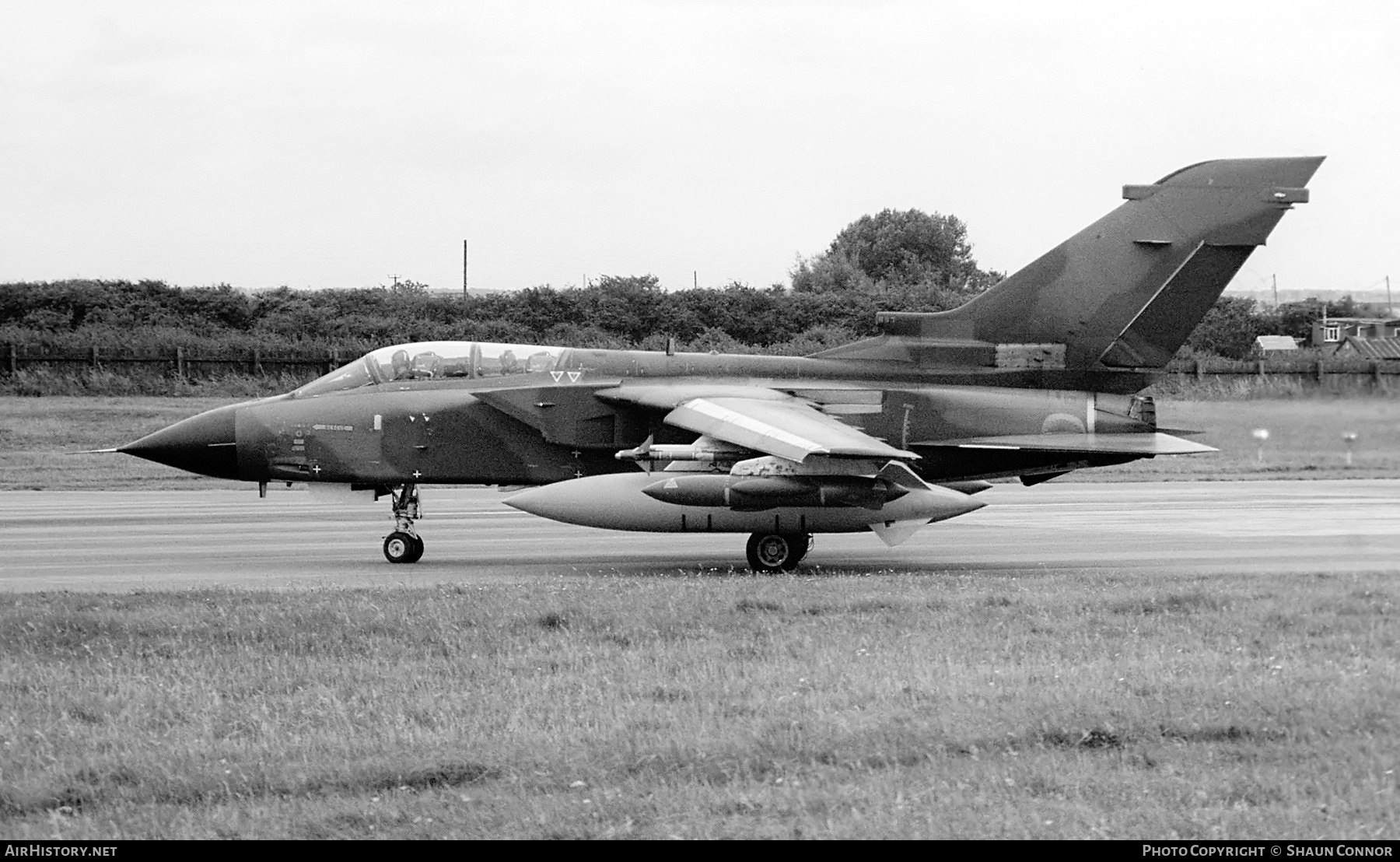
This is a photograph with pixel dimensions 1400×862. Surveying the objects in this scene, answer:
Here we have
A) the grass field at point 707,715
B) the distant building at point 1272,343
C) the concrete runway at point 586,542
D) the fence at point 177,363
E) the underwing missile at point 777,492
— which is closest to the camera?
the grass field at point 707,715

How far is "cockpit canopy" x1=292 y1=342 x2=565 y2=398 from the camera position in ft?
59.4

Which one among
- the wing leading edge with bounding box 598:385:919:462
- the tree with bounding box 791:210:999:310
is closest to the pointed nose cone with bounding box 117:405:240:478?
the wing leading edge with bounding box 598:385:919:462

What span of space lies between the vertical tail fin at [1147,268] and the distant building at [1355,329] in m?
2.78

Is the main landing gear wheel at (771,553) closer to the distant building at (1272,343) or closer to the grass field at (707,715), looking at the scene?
the grass field at (707,715)

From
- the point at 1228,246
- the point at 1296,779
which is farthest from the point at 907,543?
the point at 1296,779

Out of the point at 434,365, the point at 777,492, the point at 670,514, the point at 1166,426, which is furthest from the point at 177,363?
the point at 1166,426

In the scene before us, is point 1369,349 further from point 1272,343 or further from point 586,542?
point 1272,343

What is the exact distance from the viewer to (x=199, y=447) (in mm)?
17531

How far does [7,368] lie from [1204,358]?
35111 mm

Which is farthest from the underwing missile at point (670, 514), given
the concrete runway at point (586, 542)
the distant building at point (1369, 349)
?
the distant building at point (1369, 349)

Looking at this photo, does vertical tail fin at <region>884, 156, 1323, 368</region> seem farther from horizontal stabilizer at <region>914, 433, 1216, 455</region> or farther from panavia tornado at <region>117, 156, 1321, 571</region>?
horizontal stabilizer at <region>914, 433, 1216, 455</region>

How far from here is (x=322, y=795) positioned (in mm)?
6973

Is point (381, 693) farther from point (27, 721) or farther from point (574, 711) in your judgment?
point (27, 721)

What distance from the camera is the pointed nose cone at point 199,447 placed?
1748 centimetres
